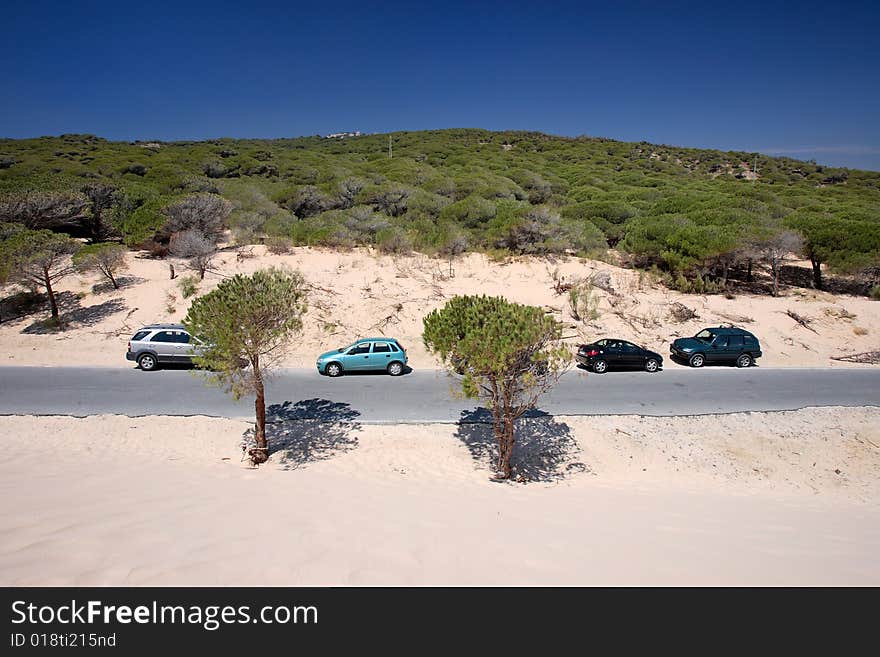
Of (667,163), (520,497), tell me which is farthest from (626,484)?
(667,163)

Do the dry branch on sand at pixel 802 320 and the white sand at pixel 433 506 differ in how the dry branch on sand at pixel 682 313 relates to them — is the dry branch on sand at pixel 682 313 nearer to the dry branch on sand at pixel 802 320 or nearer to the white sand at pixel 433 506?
the dry branch on sand at pixel 802 320

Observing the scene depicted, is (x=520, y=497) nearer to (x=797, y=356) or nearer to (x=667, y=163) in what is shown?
(x=797, y=356)

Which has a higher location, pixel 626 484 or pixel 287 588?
pixel 287 588

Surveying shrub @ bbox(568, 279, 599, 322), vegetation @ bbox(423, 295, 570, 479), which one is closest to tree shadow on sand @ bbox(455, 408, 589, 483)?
vegetation @ bbox(423, 295, 570, 479)

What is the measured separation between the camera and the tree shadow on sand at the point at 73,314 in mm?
17812

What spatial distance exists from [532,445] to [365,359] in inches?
276

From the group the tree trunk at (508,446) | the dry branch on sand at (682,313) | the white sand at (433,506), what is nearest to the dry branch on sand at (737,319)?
the dry branch on sand at (682,313)

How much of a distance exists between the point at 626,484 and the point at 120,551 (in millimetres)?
8785

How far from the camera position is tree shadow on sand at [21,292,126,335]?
58.4ft

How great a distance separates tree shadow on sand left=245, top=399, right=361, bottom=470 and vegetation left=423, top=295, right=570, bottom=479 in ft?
11.7

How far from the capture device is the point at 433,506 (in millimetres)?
6422

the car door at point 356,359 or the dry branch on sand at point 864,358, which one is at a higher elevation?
the car door at point 356,359

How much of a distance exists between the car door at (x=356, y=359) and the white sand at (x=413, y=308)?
7.70ft
